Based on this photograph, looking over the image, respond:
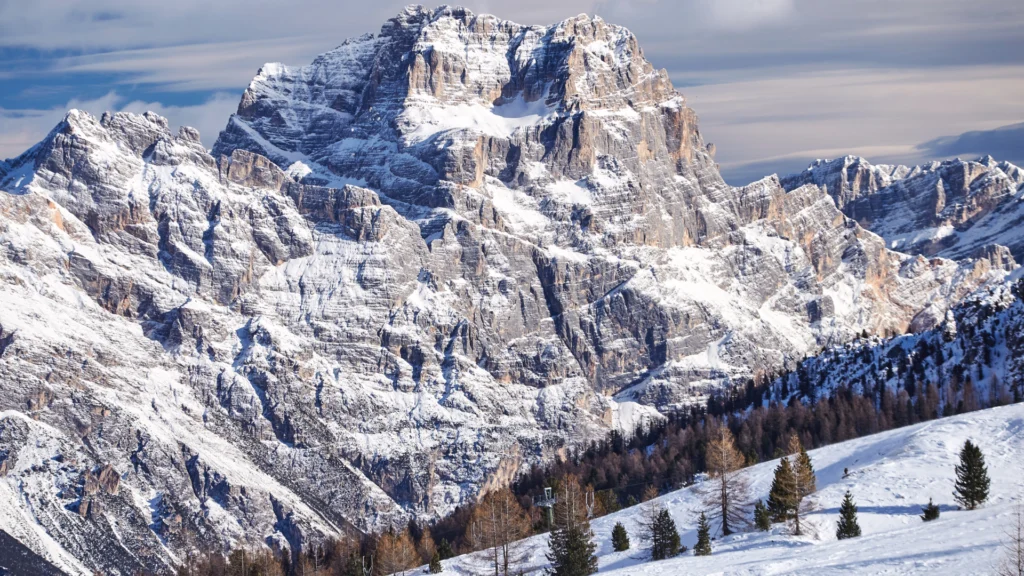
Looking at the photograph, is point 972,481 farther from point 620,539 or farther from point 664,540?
point 620,539

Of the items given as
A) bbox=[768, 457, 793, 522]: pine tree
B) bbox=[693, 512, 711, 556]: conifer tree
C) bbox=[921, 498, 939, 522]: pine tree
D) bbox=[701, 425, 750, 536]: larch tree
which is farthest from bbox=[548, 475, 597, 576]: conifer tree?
bbox=[921, 498, 939, 522]: pine tree

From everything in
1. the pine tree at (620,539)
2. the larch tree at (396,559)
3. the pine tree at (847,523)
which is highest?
the larch tree at (396,559)

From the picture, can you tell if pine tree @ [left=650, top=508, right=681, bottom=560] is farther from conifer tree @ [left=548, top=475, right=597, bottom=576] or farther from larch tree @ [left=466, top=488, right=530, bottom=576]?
larch tree @ [left=466, top=488, right=530, bottom=576]

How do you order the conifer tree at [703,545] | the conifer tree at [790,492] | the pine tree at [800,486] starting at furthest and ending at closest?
the conifer tree at [790,492]
the conifer tree at [703,545]
the pine tree at [800,486]

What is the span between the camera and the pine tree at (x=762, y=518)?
151m

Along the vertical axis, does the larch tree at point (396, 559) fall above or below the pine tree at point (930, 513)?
above

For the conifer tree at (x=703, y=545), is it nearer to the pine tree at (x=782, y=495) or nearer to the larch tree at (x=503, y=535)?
the pine tree at (x=782, y=495)

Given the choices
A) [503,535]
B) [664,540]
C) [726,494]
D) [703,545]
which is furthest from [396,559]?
[703,545]

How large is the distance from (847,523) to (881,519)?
30.5ft

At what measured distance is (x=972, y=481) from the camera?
146 m

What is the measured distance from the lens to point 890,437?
185625mm

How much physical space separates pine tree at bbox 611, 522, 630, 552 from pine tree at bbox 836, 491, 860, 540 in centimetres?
3150

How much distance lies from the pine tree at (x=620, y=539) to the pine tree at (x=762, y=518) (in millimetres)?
18740

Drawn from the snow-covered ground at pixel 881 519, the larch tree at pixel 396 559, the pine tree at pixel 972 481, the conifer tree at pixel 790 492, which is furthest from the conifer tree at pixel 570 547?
the pine tree at pixel 972 481
